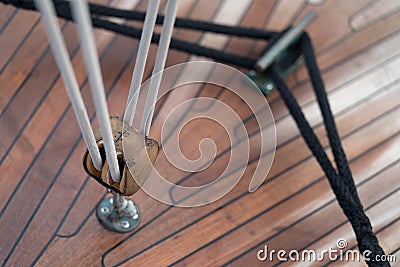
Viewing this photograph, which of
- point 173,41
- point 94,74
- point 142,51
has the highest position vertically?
point 173,41

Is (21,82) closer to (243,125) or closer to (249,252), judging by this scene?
(243,125)

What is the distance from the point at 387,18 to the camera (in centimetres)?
151

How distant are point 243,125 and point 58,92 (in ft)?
1.26

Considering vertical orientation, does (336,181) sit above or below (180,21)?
below

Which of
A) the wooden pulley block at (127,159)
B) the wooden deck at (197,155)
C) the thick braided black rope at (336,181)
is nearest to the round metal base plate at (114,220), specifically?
the wooden deck at (197,155)

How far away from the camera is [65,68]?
69cm

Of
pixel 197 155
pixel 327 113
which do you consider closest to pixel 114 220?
pixel 197 155

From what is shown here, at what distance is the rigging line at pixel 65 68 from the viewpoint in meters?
0.62

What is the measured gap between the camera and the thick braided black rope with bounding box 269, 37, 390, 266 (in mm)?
1056

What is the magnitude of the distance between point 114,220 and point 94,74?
48 centimetres

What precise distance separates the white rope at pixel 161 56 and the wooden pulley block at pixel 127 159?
0.03 metres

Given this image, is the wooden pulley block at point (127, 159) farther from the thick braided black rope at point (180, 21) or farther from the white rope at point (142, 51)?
the thick braided black rope at point (180, 21)

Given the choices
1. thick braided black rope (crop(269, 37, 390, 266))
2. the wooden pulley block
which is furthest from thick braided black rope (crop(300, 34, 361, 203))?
the wooden pulley block

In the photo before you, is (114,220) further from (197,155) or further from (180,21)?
(180,21)
